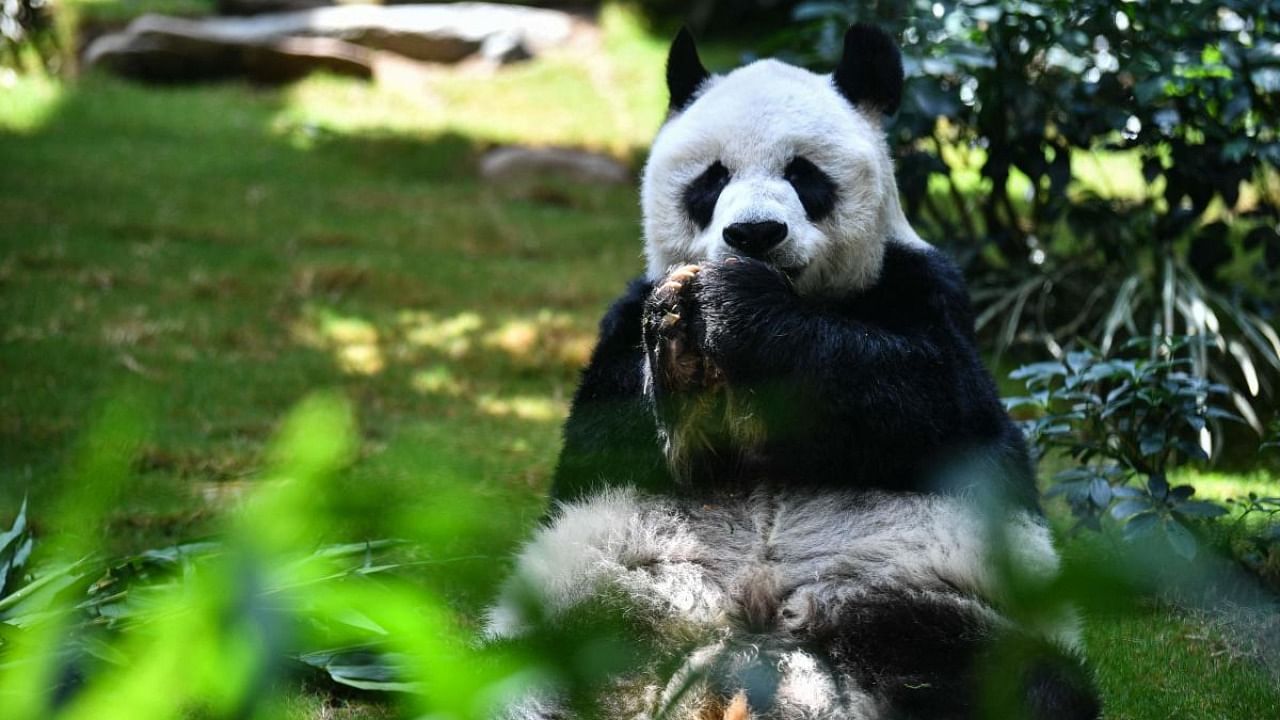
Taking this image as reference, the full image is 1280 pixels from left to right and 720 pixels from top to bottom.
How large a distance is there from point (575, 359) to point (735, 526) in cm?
443

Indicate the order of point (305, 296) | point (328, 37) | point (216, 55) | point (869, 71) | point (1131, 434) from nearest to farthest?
point (869, 71) < point (1131, 434) < point (305, 296) < point (216, 55) < point (328, 37)

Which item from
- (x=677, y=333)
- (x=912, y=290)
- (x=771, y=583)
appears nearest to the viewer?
(x=771, y=583)

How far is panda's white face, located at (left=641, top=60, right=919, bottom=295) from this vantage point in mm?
3109

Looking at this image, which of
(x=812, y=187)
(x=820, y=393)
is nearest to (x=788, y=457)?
(x=820, y=393)

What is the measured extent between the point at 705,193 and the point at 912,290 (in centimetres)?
60

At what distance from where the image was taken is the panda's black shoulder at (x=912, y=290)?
3.22 metres

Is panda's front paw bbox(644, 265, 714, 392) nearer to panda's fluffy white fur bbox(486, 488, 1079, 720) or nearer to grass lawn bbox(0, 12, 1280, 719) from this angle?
panda's fluffy white fur bbox(486, 488, 1079, 720)

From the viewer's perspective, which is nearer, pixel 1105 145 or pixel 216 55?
pixel 1105 145

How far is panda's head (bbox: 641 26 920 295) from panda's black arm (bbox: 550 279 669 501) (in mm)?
205

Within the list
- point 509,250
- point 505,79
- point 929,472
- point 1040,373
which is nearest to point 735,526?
point 929,472

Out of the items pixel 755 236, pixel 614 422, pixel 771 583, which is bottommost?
pixel 771 583

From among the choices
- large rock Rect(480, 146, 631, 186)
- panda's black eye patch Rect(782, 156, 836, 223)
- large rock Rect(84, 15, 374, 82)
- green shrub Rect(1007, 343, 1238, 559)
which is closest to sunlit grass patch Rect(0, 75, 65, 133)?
large rock Rect(84, 15, 374, 82)

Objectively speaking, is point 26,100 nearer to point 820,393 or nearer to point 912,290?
point 912,290

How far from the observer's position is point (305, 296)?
27.5 ft
